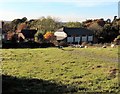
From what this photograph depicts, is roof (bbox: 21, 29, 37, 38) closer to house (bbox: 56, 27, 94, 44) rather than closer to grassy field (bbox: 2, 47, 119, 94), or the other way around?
house (bbox: 56, 27, 94, 44)

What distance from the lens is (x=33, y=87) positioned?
993 centimetres

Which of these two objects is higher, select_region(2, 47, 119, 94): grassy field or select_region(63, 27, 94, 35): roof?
select_region(2, 47, 119, 94): grassy field

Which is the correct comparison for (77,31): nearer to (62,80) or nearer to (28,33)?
(28,33)

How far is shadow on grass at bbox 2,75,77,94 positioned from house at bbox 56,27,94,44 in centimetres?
4984

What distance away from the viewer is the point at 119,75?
1259cm

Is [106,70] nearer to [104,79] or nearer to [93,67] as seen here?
[93,67]

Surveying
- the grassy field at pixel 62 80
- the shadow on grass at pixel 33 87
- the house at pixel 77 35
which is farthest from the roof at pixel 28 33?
the shadow on grass at pixel 33 87

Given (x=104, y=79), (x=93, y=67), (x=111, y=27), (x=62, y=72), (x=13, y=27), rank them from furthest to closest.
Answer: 1. (x=13, y=27)
2. (x=111, y=27)
3. (x=93, y=67)
4. (x=62, y=72)
5. (x=104, y=79)

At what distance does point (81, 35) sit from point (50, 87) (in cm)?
5370

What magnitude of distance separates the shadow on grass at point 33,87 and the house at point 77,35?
49839 millimetres

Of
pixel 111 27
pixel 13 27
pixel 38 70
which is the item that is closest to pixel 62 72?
pixel 38 70

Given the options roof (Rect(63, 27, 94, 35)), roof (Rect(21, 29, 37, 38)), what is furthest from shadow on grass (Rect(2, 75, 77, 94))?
roof (Rect(63, 27, 94, 35))

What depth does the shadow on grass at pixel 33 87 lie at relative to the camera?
9250 millimetres

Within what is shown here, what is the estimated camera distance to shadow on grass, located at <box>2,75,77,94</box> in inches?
364
